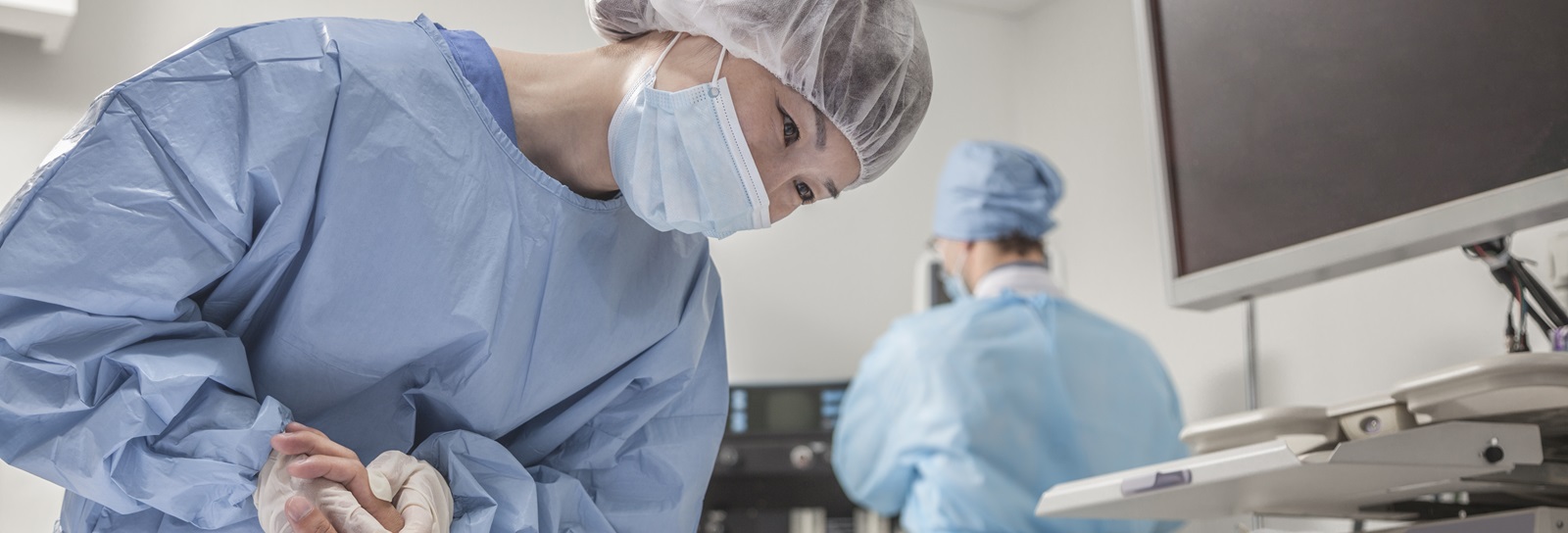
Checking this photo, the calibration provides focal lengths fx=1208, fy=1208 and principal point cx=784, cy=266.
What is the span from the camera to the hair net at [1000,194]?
2.61m

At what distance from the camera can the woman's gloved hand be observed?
89 centimetres

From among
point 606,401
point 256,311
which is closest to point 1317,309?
point 606,401

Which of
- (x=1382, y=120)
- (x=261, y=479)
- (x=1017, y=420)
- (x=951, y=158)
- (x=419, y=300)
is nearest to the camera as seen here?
(x=261, y=479)

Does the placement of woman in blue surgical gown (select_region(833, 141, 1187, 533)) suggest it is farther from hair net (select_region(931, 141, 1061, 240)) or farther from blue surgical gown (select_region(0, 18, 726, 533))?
blue surgical gown (select_region(0, 18, 726, 533))

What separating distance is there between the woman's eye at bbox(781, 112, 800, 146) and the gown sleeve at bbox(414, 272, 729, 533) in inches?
7.6

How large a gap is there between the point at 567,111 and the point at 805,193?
258mm

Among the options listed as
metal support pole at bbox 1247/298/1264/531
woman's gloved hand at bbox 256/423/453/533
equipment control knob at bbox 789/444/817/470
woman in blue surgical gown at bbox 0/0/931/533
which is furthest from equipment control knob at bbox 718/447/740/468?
woman's gloved hand at bbox 256/423/453/533

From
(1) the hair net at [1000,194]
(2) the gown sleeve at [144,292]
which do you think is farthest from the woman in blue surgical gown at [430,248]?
(1) the hair net at [1000,194]

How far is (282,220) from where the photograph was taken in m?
0.99

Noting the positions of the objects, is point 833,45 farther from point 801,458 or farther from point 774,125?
point 801,458

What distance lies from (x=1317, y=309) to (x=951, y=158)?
84 cm

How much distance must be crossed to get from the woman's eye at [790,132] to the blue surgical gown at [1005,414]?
3.86 ft

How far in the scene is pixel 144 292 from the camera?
2.98 feet

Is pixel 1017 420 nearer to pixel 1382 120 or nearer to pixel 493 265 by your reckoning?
pixel 1382 120
